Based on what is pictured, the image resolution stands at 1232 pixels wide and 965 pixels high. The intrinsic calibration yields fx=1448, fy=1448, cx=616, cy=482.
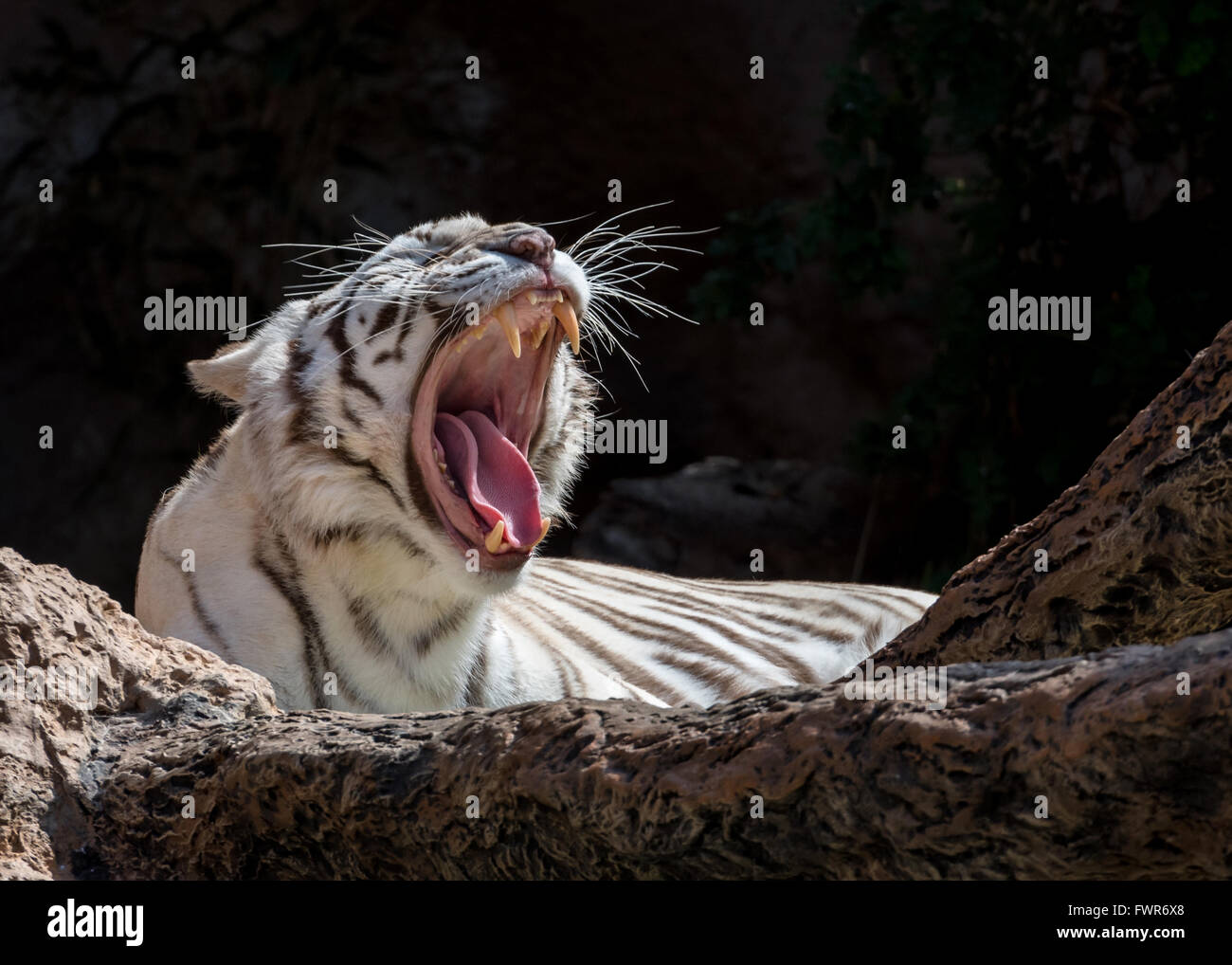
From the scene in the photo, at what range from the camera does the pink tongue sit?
10.5 feet

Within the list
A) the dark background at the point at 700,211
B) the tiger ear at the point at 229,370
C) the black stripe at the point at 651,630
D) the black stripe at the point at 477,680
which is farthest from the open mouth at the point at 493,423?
the dark background at the point at 700,211

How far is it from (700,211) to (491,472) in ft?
15.8

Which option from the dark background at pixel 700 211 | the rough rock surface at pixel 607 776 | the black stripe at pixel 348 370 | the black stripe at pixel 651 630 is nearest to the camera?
→ the rough rock surface at pixel 607 776

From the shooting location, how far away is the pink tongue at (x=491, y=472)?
3.19 meters

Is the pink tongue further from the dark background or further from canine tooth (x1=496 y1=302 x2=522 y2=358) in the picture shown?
the dark background

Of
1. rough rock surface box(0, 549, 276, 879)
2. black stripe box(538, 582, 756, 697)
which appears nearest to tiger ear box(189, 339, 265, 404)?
rough rock surface box(0, 549, 276, 879)

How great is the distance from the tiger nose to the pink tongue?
44cm

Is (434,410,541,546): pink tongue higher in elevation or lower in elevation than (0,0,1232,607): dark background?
lower

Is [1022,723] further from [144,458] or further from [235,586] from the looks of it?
[144,458]

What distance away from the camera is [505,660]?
11.0 ft

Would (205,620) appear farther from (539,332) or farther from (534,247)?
(534,247)

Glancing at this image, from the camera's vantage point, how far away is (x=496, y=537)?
3.06 metres

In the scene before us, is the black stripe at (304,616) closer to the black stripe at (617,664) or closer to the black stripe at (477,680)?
the black stripe at (477,680)
